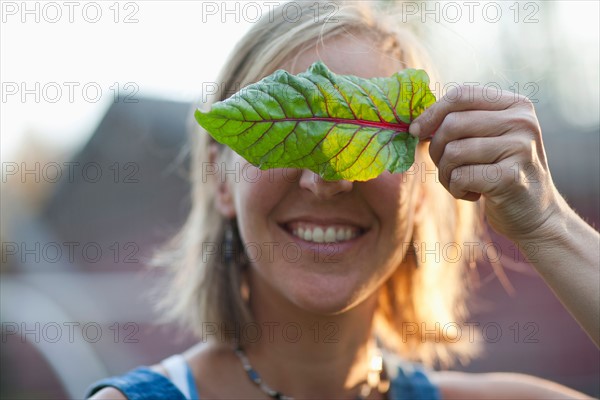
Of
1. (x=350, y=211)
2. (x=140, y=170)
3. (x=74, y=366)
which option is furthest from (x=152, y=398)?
(x=140, y=170)

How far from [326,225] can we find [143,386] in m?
0.77

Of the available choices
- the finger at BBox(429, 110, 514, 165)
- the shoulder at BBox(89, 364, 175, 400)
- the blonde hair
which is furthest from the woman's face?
the shoulder at BBox(89, 364, 175, 400)

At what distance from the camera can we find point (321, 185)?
196cm

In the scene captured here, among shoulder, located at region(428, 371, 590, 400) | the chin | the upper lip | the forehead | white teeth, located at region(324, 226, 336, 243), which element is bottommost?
shoulder, located at region(428, 371, 590, 400)

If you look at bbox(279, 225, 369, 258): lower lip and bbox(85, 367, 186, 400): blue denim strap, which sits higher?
bbox(279, 225, 369, 258): lower lip

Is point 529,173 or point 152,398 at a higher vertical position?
point 529,173

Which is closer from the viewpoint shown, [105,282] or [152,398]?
[152,398]

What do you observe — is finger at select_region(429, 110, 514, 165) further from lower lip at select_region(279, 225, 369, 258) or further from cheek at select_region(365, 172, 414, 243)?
lower lip at select_region(279, 225, 369, 258)

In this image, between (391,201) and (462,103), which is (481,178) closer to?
(462,103)

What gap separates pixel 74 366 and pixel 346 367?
5.33m

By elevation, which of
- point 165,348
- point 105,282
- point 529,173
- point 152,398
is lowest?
point 165,348

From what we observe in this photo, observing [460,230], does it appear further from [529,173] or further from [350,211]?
[529,173]

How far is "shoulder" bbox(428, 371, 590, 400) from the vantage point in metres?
2.65

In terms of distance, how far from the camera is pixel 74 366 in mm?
7176
